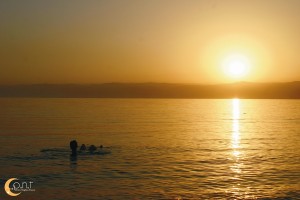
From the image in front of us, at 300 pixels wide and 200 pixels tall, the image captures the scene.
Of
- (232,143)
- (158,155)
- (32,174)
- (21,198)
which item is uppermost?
(232,143)

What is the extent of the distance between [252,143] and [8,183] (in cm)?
4073

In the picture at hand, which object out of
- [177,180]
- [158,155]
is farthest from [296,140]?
[177,180]

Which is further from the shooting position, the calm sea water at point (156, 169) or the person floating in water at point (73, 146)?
the person floating in water at point (73, 146)

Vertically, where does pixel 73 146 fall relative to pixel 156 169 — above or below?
above

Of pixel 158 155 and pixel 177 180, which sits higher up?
pixel 158 155

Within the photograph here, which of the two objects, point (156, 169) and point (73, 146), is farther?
point (73, 146)

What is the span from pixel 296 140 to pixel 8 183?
168ft

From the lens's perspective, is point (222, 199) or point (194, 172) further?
point (194, 172)

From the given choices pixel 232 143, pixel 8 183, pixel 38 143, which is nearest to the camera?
pixel 8 183

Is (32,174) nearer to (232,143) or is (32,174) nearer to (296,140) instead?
(232,143)

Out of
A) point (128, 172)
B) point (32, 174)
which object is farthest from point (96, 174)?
point (32, 174)

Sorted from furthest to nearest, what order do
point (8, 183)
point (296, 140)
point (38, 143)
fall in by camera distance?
1. point (296, 140)
2. point (38, 143)
3. point (8, 183)

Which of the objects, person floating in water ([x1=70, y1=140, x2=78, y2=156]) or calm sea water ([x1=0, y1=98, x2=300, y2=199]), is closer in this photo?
calm sea water ([x1=0, y1=98, x2=300, y2=199])

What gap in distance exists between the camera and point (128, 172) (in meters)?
35.7
